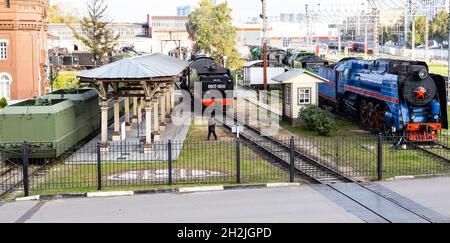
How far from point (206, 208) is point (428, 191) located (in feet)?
19.9

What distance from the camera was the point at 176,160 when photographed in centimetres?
2111

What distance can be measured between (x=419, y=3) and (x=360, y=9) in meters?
23.0

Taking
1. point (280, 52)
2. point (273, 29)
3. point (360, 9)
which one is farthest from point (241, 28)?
point (280, 52)

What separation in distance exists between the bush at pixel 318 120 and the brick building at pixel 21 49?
23.9 m

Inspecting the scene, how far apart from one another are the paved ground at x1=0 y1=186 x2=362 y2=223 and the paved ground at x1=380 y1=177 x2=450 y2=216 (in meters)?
2.26

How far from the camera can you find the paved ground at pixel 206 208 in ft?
45.7

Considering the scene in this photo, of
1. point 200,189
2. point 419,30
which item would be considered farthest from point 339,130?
point 419,30

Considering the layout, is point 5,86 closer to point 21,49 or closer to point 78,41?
point 21,49

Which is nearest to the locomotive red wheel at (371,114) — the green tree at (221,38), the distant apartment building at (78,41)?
the green tree at (221,38)

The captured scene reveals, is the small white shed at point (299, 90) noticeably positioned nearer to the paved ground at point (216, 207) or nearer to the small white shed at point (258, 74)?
the paved ground at point (216, 207)

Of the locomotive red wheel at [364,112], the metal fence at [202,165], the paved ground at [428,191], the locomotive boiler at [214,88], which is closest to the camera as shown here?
the paved ground at [428,191]

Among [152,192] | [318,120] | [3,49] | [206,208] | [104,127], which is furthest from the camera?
[3,49]

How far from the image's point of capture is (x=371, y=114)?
94.4 ft
